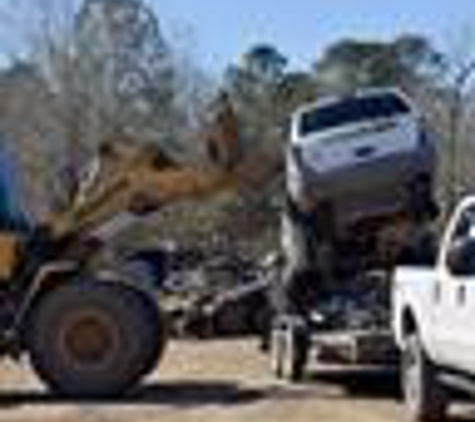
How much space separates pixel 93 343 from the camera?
22.6 m

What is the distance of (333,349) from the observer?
22.1 metres

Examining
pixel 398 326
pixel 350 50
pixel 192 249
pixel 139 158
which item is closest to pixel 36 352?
pixel 139 158

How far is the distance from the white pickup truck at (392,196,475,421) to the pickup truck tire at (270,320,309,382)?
3.22 meters

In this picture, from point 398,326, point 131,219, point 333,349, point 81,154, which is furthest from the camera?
point 81,154

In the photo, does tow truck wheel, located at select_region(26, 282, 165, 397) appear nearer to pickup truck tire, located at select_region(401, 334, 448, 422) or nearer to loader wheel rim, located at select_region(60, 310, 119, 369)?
loader wheel rim, located at select_region(60, 310, 119, 369)

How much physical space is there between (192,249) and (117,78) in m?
22.0

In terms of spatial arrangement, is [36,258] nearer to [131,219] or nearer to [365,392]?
[131,219]

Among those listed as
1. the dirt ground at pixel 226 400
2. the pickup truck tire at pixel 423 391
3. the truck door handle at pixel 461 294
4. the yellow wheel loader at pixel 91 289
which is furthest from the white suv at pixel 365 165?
the truck door handle at pixel 461 294

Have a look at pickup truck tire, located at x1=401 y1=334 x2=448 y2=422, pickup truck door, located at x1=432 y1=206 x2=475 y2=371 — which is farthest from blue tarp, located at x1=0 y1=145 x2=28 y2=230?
pickup truck door, located at x1=432 y1=206 x2=475 y2=371

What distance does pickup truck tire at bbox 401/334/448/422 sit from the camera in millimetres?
18234

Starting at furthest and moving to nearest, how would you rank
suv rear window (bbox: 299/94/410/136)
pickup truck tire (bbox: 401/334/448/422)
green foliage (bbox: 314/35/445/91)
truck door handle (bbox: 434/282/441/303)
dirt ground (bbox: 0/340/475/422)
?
green foliage (bbox: 314/35/445/91) < suv rear window (bbox: 299/94/410/136) < dirt ground (bbox: 0/340/475/422) < pickup truck tire (bbox: 401/334/448/422) < truck door handle (bbox: 434/282/441/303)

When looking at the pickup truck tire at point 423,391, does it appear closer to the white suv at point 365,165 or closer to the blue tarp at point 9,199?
the white suv at point 365,165

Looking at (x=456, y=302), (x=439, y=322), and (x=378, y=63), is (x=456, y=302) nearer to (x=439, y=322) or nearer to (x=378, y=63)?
(x=439, y=322)

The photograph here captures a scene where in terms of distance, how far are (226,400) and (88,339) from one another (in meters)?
1.89
